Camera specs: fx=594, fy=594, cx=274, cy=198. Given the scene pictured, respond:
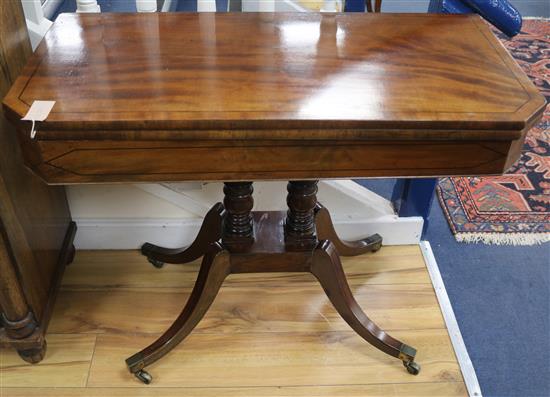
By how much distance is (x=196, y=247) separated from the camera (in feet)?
5.00

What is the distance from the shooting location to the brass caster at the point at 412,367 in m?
1.36

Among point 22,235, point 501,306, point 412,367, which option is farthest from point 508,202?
point 22,235

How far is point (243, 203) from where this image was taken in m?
1.24

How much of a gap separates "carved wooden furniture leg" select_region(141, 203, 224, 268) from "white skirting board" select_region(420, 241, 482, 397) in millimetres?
604

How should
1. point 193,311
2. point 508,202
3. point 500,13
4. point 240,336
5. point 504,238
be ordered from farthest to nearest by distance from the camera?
point 508,202 → point 504,238 → point 240,336 → point 193,311 → point 500,13

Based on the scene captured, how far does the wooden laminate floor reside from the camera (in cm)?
134

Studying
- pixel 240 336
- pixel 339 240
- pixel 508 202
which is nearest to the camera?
pixel 240 336

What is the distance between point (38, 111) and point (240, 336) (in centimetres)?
78

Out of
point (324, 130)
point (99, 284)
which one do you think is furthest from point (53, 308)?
point (324, 130)

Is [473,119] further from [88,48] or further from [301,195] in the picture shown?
[88,48]

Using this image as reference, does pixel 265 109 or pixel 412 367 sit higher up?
pixel 265 109

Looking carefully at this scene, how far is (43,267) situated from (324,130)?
827mm

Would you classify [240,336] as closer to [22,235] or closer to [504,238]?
[22,235]

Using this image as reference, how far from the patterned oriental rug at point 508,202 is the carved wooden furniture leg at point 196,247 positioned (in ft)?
2.51
